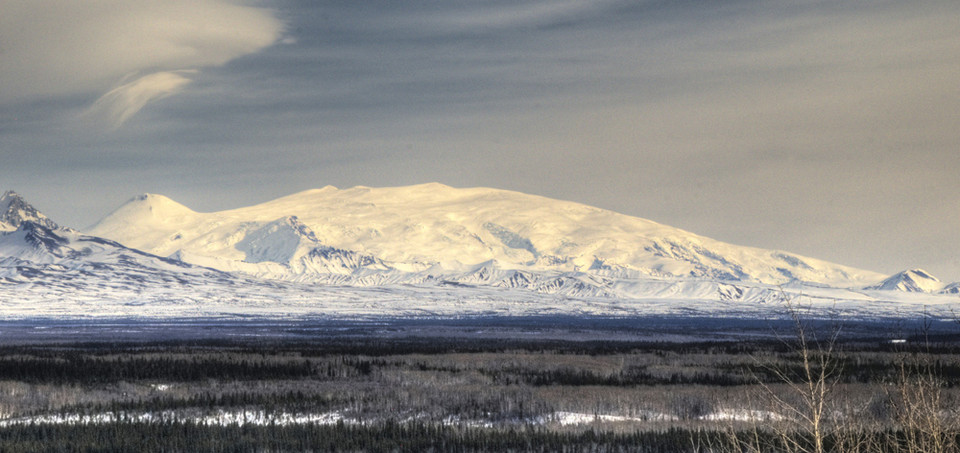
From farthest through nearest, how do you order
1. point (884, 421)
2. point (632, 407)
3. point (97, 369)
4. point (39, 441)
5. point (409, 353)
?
point (409, 353), point (97, 369), point (632, 407), point (884, 421), point (39, 441)

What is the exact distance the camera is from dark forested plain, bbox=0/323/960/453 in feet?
88.6

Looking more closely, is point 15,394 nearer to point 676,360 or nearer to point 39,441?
point 39,441

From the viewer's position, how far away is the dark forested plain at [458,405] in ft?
88.6

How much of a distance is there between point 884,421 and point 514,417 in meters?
12.4

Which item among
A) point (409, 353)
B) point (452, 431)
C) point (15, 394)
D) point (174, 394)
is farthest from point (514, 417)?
point (409, 353)

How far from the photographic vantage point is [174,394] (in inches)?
1578

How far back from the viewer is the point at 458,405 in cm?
3631

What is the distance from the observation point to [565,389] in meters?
41.4

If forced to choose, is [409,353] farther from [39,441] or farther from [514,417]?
[39,441]

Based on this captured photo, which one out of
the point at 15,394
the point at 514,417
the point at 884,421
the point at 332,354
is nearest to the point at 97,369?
the point at 15,394

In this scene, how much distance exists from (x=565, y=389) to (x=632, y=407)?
5885 mm

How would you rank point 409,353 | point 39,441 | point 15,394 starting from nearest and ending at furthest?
point 39,441, point 15,394, point 409,353

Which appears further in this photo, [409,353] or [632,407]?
[409,353]

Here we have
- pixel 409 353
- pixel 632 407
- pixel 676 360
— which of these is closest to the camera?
pixel 632 407
